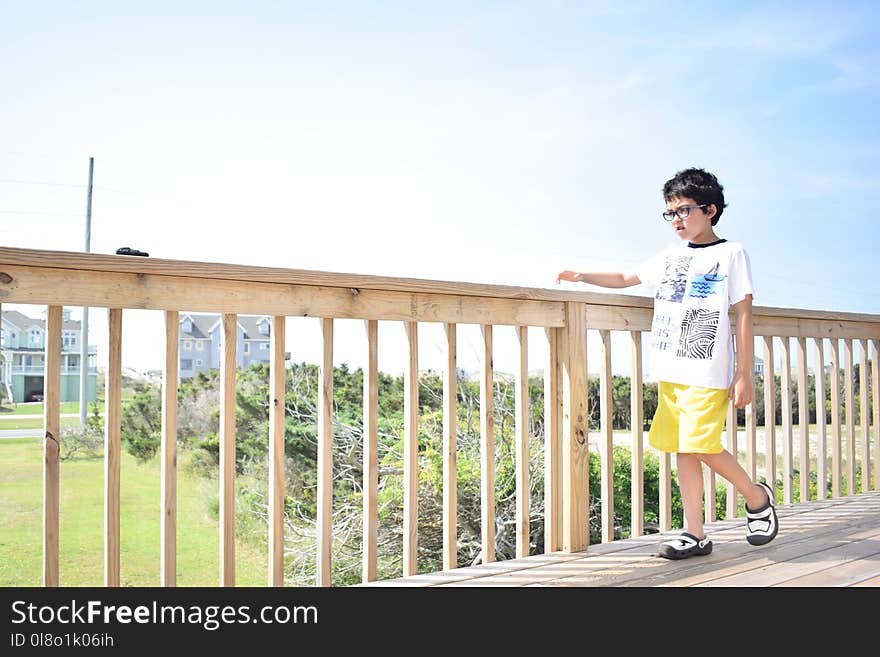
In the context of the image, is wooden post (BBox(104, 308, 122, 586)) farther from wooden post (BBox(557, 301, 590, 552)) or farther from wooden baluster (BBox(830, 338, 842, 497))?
wooden baluster (BBox(830, 338, 842, 497))

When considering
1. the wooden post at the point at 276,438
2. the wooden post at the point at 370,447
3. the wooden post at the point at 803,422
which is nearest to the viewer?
the wooden post at the point at 276,438

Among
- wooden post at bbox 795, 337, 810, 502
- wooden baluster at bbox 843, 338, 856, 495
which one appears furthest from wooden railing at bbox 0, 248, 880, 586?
wooden baluster at bbox 843, 338, 856, 495

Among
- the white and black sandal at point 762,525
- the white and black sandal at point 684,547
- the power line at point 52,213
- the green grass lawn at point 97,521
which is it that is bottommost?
the green grass lawn at point 97,521

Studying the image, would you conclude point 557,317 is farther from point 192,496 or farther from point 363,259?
point 363,259

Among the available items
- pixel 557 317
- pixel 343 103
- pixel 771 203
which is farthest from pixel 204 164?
pixel 557 317

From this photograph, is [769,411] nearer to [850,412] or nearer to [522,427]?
[850,412]

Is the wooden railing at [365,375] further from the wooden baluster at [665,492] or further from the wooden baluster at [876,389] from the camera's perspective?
the wooden baluster at [876,389]

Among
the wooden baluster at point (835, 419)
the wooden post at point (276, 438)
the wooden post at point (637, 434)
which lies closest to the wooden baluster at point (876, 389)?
the wooden baluster at point (835, 419)

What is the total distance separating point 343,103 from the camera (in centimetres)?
965

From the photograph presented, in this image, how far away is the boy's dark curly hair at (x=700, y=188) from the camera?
228cm

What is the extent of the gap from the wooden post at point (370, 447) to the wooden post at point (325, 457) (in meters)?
0.10

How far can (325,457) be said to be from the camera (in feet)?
6.13

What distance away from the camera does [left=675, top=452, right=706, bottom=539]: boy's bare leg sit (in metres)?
2.31

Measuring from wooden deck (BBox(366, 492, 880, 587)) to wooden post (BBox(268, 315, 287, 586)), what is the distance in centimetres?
32
